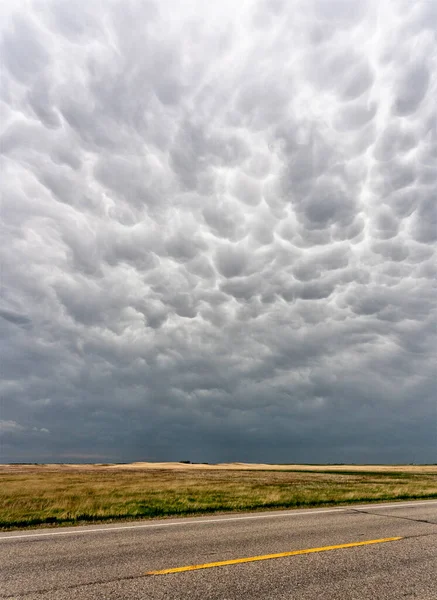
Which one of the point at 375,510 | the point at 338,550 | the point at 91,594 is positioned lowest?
the point at 91,594

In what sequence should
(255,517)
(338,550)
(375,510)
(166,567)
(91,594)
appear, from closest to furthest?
(91,594)
(166,567)
(338,550)
(255,517)
(375,510)

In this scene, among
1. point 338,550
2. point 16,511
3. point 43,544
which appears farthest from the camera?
point 16,511

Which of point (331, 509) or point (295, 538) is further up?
point (331, 509)

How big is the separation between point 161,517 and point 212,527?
3605 millimetres

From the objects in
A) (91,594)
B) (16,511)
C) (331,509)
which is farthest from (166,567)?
(16,511)

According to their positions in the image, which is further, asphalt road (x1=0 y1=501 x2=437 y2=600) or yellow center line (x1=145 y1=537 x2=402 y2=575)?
yellow center line (x1=145 y1=537 x2=402 y2=575)

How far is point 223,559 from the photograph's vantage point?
820 centimetres

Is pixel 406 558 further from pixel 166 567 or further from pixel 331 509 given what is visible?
pixel 331 509

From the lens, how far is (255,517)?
13.9 m

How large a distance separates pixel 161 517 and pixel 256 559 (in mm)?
7543

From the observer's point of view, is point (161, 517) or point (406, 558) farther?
point (161, 517)

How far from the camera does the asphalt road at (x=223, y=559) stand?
21.2ft

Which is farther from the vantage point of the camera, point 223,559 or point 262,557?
point 262,557

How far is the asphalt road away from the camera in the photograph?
21.2ft
